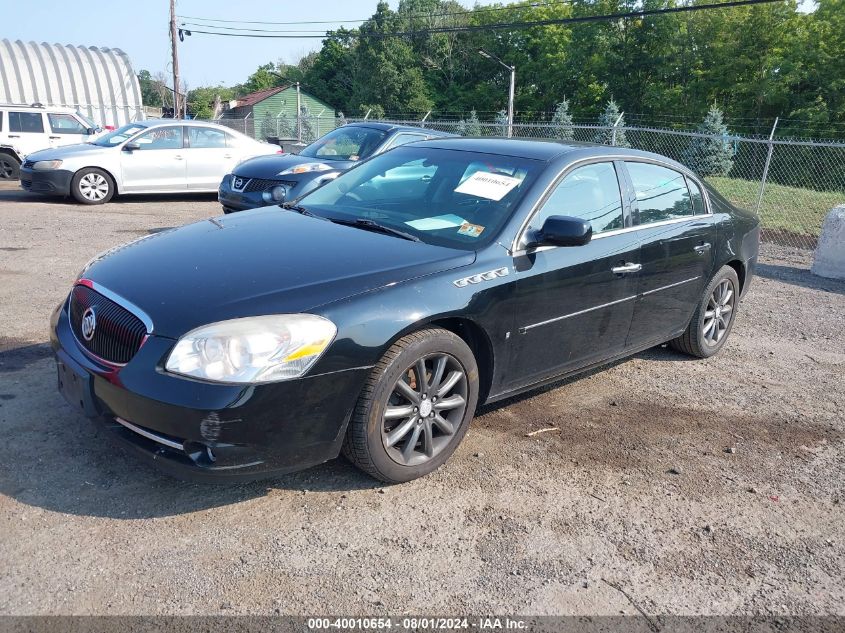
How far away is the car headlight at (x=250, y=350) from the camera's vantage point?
2992 millimetres

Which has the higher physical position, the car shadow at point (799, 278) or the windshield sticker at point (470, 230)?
the windshield sticker at point (470, 230)

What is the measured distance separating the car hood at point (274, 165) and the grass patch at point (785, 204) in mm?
7530

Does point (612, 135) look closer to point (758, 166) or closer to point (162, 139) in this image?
point (162, 139)

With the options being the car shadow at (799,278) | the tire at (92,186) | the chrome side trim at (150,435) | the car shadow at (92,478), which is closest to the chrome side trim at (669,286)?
the car shadow at (92,478)

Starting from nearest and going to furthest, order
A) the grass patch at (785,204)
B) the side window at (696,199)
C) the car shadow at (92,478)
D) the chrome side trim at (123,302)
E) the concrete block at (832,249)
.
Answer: the chrome side trim at (123,302) < the car shadow at (92,478) < the side window at (696,199) < the concrete block at (832,249) < the grass patch at (785,204)

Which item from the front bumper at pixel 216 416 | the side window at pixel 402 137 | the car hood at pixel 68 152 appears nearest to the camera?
the front bumper at pixel 216 416

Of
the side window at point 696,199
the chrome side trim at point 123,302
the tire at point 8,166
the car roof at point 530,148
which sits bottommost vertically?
the tire at point 8,166

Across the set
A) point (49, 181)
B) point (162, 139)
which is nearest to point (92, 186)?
point (49, 181)

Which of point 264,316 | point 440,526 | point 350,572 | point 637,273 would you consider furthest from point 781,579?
point 264,316

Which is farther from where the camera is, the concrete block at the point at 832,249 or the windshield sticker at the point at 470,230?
the concrete block at the point at 832,249

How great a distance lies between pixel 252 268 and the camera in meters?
3.51

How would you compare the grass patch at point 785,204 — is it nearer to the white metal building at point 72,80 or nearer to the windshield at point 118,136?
the windshield at point 118,136

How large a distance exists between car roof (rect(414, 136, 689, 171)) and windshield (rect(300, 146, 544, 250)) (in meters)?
0.08

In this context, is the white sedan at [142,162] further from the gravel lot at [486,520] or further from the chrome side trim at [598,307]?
the chrome side trim at [598,307]
